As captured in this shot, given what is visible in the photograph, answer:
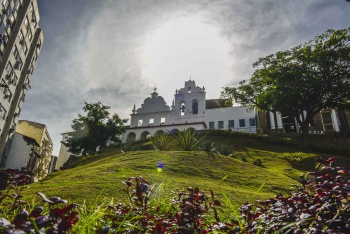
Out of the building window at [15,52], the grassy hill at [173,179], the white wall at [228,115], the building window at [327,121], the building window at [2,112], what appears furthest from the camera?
the white wall at [228,115]

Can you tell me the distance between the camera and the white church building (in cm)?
4516

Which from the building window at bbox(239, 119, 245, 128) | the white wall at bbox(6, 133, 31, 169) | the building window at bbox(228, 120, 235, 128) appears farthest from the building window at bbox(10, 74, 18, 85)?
the building window at bbox(239, 119, 245, 128)

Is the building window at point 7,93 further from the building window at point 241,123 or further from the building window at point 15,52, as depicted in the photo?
the building window at point 241,123

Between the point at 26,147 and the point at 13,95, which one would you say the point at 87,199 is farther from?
the point at 26,147

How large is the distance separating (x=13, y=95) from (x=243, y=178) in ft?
102

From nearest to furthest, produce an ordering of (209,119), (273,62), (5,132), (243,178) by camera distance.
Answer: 1. (243,178)
2. (273,62)
3. (5,132)
4. (209,119)

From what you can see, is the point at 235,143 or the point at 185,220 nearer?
the point at 185,220

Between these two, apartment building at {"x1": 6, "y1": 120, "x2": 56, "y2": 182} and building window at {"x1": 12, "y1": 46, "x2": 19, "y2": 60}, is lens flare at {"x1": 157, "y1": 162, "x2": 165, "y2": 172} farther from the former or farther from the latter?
apartment building at {"x1": 6, "y1": 120, "x2": 56, "y2": 182}

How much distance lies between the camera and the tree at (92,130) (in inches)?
1367

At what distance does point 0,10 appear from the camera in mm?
23469

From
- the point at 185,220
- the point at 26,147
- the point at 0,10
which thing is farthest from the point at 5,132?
the point at 185,220

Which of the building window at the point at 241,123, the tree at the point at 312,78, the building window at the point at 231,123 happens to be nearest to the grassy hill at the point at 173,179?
the tree at the point at 312,78

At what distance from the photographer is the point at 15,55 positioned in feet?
95.4

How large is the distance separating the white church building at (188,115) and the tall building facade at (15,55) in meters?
17.2
